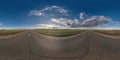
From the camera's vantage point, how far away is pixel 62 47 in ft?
17.0

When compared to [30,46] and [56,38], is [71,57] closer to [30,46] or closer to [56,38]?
[56,38]

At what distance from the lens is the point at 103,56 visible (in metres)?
5.22

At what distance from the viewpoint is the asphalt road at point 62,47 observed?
17.0 feet

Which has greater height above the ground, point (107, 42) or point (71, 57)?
point (107, 42)

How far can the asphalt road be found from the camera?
5.18 meters

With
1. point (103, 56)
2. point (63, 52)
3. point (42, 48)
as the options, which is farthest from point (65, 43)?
point (103, 56)

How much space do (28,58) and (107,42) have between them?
1991mm

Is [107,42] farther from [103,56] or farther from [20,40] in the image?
[20,40]

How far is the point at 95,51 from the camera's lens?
203 inches

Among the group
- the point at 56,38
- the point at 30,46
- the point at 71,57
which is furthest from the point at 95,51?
the point at 30,46

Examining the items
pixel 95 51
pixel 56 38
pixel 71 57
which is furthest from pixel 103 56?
pixel 56 38

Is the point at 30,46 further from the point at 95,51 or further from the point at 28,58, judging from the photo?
the point at 95,51

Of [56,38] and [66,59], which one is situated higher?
[56,38]

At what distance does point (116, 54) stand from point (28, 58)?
2.17m
